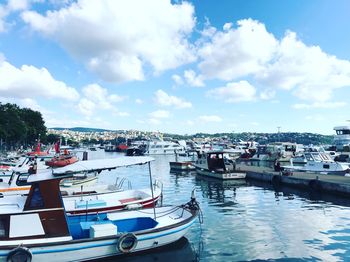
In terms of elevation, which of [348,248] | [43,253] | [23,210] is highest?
[23,210]

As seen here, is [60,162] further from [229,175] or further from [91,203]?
[91,203]

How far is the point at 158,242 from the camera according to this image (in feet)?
45.0

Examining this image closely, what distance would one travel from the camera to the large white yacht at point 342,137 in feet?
267

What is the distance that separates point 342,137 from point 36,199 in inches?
3323

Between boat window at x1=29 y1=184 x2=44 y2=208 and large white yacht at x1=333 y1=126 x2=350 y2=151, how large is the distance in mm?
81949

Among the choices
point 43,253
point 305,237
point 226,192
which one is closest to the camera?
point 43,253

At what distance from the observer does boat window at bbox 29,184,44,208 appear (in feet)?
40.5

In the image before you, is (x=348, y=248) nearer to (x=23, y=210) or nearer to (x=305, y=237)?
(x=305, y=237)

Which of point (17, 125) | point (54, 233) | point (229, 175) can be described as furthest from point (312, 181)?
point (17, 125)

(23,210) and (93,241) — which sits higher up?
(23,210)

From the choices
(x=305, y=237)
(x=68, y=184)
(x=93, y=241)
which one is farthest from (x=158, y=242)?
(x=68, y=184)

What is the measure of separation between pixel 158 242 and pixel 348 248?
27.5 feet

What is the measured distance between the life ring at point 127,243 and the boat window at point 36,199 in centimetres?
326

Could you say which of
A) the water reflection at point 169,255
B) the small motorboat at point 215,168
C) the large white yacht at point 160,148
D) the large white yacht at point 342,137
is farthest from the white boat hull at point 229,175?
the large white yacht at point 160,148
